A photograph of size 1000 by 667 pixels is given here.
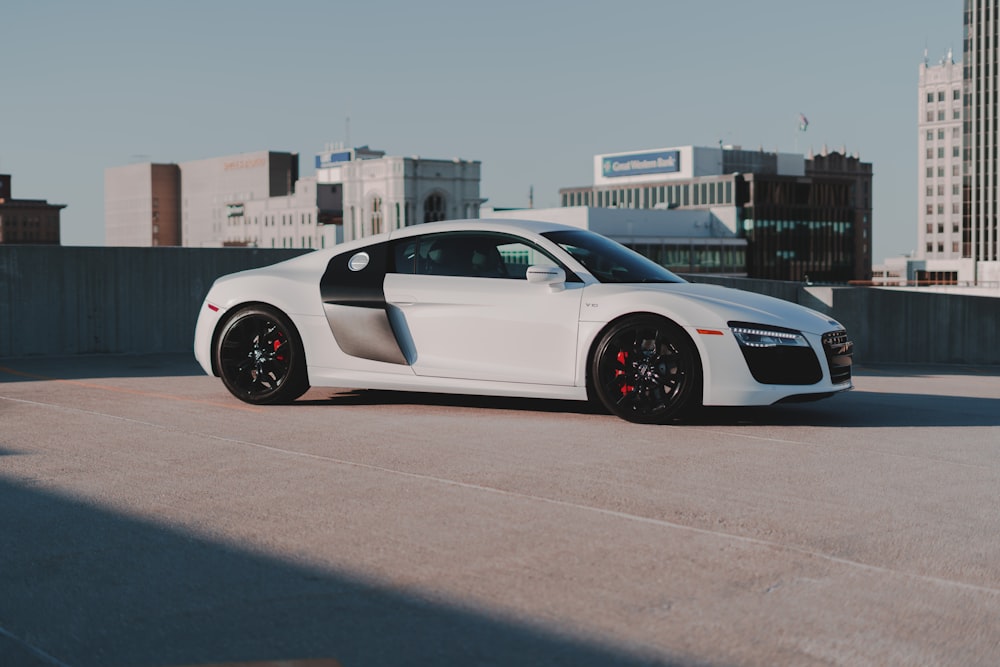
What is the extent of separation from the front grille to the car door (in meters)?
1.66

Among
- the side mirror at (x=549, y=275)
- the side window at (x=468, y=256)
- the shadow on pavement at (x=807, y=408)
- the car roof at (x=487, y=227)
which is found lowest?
the shadow on pavement at (x=807, y=408)

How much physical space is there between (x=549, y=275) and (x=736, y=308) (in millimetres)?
A: 1253

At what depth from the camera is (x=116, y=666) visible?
3.29m

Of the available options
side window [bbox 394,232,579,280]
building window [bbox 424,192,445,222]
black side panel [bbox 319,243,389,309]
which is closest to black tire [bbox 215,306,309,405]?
black side panel [bbox 319,243,389,309]

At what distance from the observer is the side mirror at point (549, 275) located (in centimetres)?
824

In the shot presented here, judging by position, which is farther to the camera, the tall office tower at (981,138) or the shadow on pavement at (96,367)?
the tall office tower at (981,138)

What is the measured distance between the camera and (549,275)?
8.25 metres

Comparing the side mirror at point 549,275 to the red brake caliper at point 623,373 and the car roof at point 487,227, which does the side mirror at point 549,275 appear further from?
the red brake caliper at point 623,373

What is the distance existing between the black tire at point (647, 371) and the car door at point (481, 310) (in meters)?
0.26

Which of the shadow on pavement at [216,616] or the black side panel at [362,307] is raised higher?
the black side panel at [362,307]

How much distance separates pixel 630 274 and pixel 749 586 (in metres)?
4.61

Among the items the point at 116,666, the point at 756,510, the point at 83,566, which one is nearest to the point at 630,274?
the point at 756,510

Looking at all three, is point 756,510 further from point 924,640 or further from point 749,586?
point 924,640

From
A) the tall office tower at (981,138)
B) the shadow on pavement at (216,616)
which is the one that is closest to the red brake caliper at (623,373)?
the shadow on pavement at (216,616)
